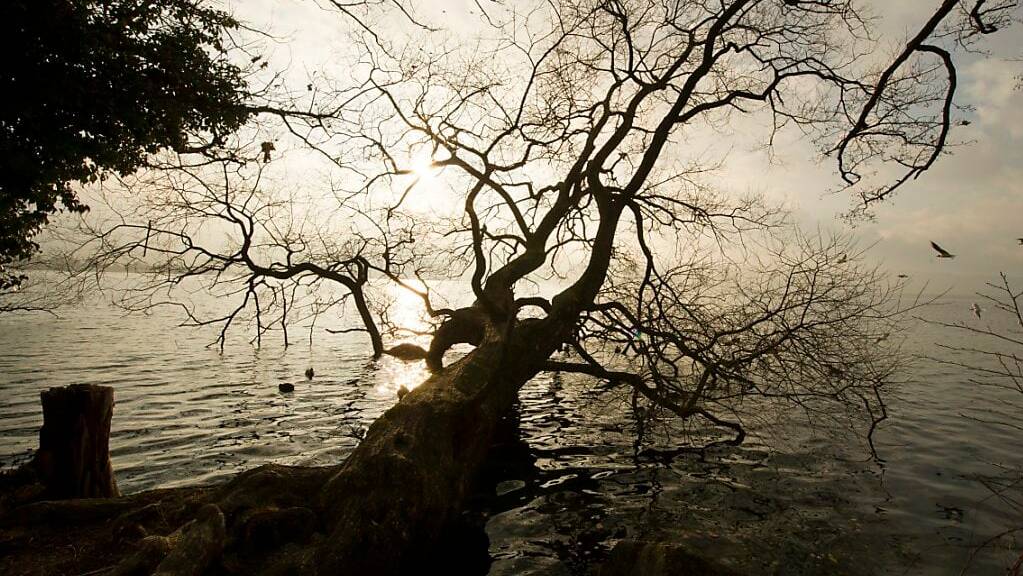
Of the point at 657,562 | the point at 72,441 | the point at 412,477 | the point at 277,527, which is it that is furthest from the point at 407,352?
the point at 657,562

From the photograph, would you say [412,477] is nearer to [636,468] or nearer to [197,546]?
[197,546]

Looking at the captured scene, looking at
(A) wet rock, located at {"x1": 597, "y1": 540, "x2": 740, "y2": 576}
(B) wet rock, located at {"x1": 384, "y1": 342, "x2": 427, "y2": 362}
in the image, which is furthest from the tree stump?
(A) wet rock, located at {"x1": 597, "y1": 540, "x2": 740, "y2": 576}

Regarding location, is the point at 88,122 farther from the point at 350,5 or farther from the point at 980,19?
the point at 980,19

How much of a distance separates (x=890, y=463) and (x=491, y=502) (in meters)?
9.10

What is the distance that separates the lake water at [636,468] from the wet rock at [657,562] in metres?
1.36

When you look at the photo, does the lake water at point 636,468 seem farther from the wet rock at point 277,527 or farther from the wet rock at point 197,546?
the wet rock at point 197,546

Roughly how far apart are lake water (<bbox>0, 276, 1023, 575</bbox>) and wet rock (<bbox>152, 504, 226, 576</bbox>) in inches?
132

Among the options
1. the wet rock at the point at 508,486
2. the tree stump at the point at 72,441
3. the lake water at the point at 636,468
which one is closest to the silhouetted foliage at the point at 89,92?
the tree stump at the point at 72,441

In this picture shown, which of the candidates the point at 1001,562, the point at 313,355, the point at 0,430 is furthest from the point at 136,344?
the point at 1001,562

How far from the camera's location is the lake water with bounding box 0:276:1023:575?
682 centimetres

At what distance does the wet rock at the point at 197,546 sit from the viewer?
12.5 ft

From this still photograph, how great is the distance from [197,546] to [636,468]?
8.02 m

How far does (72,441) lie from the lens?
→ 625cm

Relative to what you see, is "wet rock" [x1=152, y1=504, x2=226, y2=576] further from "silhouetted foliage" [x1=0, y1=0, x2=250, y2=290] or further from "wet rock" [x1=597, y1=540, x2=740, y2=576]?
"silhouetted foliage" [x1=0, y1=0, x2=250, y2=290]
